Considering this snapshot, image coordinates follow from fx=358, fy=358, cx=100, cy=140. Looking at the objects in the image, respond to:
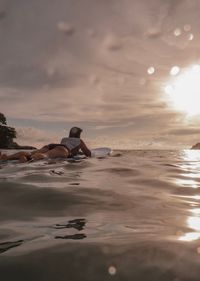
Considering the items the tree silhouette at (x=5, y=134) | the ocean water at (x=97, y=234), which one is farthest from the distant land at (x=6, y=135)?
the ocean water at (x=97, y=234)

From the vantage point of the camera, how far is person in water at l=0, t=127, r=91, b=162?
12547mm

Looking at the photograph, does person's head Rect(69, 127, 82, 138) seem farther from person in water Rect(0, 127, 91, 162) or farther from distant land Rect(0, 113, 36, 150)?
distant land Rect(0, 113, 36, 150)

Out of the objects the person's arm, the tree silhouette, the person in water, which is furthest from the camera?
the tree silhouette

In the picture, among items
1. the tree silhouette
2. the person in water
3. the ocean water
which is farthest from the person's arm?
the tree silhouette

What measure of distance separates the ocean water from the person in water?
689 cm

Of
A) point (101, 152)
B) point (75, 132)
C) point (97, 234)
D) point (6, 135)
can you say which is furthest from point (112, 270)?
point (6, 135)

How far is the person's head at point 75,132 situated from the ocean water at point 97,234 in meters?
8.66

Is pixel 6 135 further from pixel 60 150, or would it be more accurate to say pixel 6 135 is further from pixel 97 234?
pixel 97 234

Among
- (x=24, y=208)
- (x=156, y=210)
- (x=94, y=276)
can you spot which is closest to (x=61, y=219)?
(x=24, y=208)

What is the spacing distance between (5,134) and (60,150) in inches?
1331

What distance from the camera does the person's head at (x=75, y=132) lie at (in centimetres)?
1434

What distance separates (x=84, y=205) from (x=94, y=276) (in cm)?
248

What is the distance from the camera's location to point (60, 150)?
13.5 meters

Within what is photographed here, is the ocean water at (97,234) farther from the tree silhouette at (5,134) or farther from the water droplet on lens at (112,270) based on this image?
the tree silhouette at (5,134)
